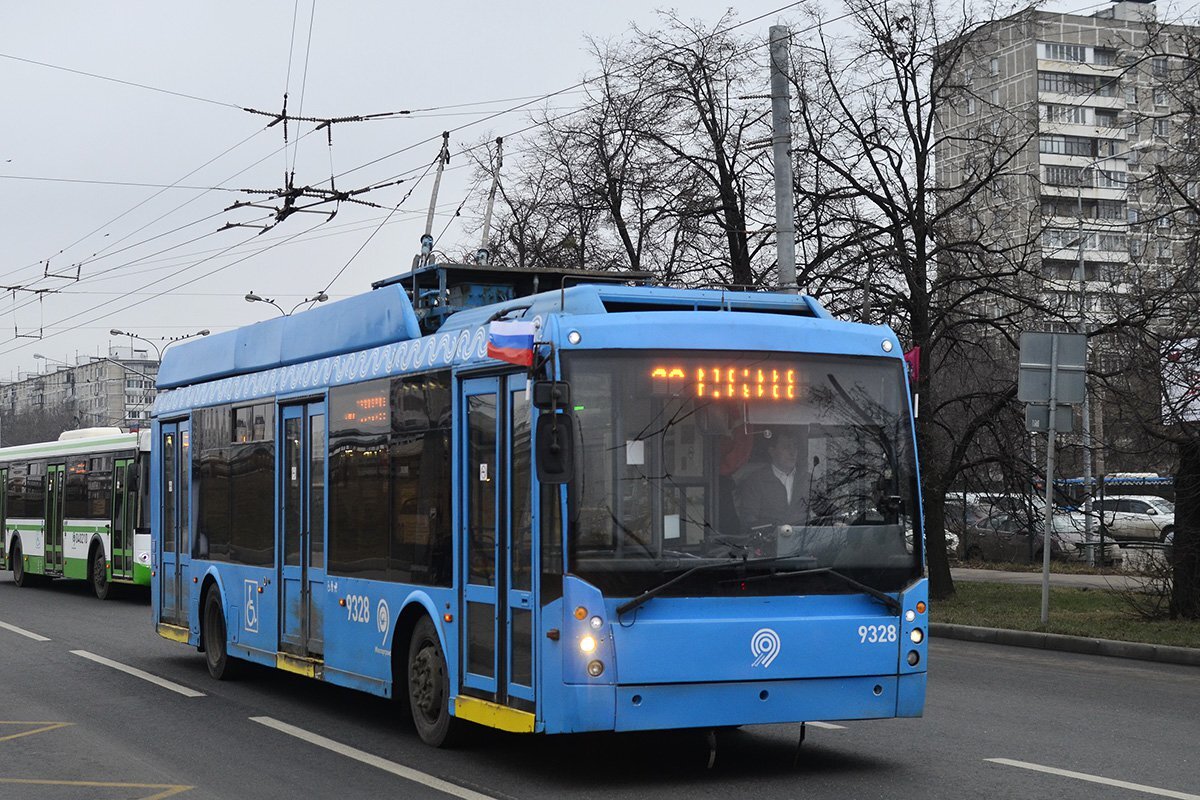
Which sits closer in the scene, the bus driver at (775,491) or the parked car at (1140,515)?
the bus driver at (775,491)

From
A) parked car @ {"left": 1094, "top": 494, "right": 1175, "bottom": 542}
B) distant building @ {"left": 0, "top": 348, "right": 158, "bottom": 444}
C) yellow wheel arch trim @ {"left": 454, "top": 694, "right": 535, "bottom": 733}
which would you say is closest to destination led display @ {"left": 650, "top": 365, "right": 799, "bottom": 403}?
yellow wheel arch trim @ {"left": 454, "top": 694, "right": 535, "bottom": 733}

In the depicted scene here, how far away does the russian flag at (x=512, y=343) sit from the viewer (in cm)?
887

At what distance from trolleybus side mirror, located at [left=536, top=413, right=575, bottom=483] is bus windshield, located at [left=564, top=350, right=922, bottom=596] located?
0.20 meters

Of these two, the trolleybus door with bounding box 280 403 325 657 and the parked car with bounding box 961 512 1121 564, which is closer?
the trolleybus door with bounding box 280 403 325 657

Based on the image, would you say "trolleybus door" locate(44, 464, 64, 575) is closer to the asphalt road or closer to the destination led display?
the asphalt road

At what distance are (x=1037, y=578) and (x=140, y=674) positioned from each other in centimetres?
1879

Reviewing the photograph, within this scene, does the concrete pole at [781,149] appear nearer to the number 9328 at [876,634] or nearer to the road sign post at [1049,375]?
the road sign post at [1049,375]

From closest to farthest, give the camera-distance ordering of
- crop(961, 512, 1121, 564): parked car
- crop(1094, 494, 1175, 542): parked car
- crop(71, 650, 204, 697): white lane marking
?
crop(71, 650, 204, 697): white lane marking, crop(961, 512, 1121, 564): parked car, crop(1094, 494, 1175, 542): parked car

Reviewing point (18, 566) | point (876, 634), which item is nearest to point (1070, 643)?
point (876, 634)

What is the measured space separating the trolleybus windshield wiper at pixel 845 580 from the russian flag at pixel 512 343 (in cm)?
172

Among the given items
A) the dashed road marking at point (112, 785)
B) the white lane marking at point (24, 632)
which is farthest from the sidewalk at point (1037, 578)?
the dashed road marking at point (112, 785)

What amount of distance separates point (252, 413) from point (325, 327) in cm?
172

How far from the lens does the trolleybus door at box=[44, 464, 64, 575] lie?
30406mm

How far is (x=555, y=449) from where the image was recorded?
833cm
